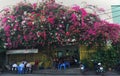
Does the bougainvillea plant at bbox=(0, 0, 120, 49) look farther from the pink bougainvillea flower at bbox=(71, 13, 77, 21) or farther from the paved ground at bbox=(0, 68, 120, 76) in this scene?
the paved ground at bbox=(0, 68, 120, 76)

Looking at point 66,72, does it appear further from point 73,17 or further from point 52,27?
point 73,17

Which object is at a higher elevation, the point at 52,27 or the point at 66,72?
the point at 52,27

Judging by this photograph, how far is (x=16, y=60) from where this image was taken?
1005 inches

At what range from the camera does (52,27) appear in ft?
65.6

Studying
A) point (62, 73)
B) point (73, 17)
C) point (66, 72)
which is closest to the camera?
point (73, 17)

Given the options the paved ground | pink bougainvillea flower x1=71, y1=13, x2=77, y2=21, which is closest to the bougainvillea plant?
pink bougainvillea flower x1=71, y1=13, x2=77, y2=21

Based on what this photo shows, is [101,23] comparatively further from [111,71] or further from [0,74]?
[0,74]

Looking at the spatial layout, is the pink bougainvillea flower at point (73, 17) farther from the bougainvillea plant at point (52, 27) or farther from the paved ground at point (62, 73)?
the paved ground at point (62, 73)

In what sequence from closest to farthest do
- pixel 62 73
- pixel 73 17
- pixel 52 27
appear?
pixel 52 27
pixel 73 17
pixel 62 73

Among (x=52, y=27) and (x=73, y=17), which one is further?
(x=73, y=17)

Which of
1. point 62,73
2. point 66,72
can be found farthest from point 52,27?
point 66,72

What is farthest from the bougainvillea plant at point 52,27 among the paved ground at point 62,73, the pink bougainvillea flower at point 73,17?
the paved ground at point 62,73

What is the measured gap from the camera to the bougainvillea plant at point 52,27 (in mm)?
19844

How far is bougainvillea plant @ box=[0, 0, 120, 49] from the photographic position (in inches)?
781
